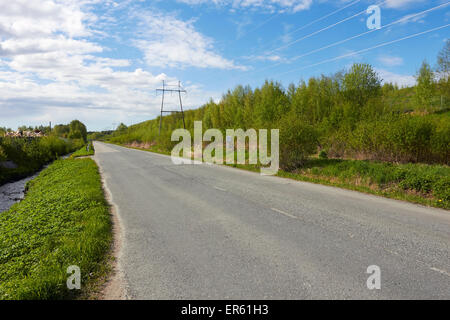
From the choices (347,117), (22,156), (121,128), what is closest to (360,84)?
(347,117)

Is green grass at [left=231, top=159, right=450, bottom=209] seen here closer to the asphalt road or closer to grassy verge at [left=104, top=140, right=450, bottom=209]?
grassy verge at [left=104, top=140, right=450, bottom=209]

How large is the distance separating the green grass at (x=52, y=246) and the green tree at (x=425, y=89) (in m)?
49.3

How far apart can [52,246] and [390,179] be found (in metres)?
11.1

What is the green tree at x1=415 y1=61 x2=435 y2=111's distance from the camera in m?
41.1

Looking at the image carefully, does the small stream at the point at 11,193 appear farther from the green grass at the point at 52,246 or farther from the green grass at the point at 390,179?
the green grass at the point at 390,179

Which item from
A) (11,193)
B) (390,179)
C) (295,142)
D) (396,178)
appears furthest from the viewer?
(11,193)

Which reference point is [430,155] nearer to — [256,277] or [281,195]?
[281,195]

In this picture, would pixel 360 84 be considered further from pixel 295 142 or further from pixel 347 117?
pixel 295 142

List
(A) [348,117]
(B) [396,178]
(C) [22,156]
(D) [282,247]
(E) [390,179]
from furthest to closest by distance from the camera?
1. (C) [22,156]
2. (A) [348,117]
3. (E) [390,179]
4. (B) [396,178]
5. (D) [282,247]

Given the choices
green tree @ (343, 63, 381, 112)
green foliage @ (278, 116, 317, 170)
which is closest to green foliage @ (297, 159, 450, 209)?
green foliage @ (278, 116, 317, 170)

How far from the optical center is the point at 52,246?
5.70 meters

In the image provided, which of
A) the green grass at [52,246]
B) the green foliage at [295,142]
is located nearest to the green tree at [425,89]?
the green foliage at [295,142]

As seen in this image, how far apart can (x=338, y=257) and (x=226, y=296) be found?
2.26m

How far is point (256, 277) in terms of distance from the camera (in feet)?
13.7
